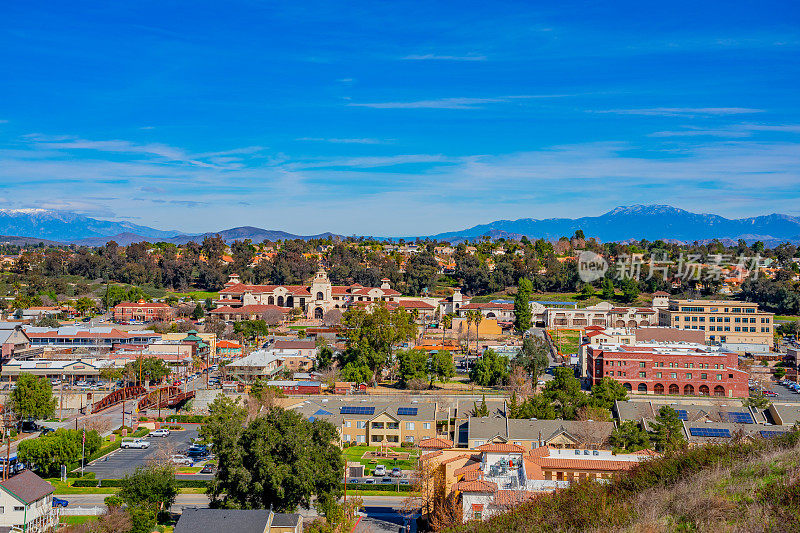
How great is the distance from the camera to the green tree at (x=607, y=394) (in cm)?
3356

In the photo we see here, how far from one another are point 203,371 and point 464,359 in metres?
18.1

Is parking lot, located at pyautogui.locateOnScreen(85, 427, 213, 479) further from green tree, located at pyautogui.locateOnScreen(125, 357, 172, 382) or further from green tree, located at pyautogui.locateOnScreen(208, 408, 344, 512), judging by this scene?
green tree, located at pyautogui.locateOnScreen(125, 357, 172, 382)

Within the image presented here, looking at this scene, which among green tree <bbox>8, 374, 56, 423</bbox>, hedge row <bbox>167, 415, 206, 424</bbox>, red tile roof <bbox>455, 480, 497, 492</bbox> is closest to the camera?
red tile roof <bbox>455, 480, 497, 492</bbox>

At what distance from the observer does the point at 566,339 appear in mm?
60094

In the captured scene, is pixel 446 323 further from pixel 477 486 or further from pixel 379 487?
pixel 477 486

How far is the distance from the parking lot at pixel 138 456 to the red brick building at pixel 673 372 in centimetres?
2330

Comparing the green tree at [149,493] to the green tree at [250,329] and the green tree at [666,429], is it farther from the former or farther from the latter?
the green tree at [250,329]

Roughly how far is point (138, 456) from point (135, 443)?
1.73m

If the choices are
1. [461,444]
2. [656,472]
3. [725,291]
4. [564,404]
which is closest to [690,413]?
[564,404]

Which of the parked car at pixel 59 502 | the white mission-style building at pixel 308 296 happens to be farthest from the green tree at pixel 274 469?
the white mission-style building at pixel 308 296

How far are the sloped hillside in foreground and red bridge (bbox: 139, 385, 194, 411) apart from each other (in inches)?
1096

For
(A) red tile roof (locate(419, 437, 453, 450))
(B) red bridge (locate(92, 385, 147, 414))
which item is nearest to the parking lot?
(B) red bridge (locate(92, 385, 147, 414))

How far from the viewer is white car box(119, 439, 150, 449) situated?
103 ft

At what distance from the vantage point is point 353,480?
26.1 m
